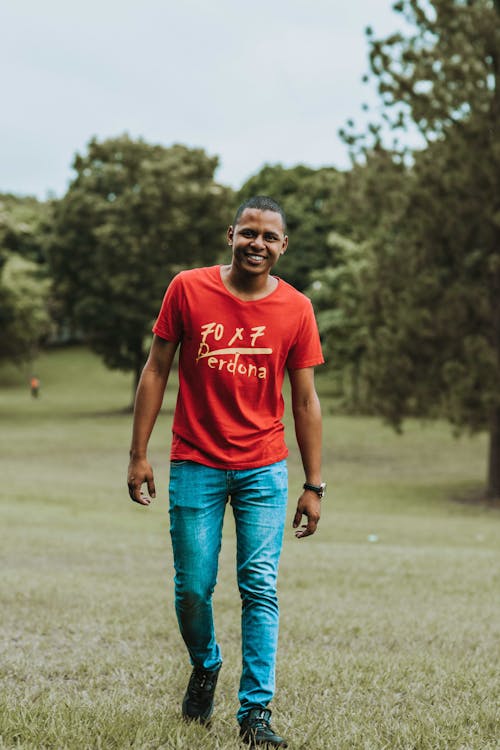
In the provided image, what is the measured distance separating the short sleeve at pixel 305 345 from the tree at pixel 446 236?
612 inches

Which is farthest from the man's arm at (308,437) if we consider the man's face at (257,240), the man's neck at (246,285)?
the man's face at (257,240)

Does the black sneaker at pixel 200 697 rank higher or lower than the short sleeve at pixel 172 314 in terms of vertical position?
lower

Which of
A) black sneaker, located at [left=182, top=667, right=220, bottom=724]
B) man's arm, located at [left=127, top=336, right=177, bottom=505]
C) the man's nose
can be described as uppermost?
the man's nose

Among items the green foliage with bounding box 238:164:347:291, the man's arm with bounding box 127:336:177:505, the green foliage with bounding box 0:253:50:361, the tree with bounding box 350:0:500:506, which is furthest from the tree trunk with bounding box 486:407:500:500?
the green foliage with bounding box 238:164:347:291

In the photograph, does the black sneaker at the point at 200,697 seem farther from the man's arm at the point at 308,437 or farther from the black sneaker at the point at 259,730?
the man's arm at the point at 308,437

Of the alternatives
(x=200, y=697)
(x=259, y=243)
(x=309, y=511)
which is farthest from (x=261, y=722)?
(x=259, y=243)

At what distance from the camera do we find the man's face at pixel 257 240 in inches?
160

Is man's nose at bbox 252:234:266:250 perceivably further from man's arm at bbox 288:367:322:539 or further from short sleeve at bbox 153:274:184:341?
man's arm at bbox 288:367:322:539

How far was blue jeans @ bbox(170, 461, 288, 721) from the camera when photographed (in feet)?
13.0

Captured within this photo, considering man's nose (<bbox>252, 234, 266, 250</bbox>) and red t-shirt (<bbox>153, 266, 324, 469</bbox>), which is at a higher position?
man's nose (<bbox>252, 234, 266, 250</bbox>)

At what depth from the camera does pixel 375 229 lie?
22.7m

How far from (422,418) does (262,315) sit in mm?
17100

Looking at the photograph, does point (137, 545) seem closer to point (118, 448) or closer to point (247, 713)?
point (247, 713)

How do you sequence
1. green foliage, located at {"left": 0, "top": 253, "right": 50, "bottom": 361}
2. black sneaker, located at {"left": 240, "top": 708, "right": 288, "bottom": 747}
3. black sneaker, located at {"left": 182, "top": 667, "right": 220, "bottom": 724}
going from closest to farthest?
black sneaker, located at {"left": 240, "top": 708, "right": 288, "bottom": 747}
black sneaker, located at {"left": 182, "top": 667, "right": 220, "bottom": 724}
green foliage, located at {"left": 0, "top": 253, "right": 50, "bottom": 361}
